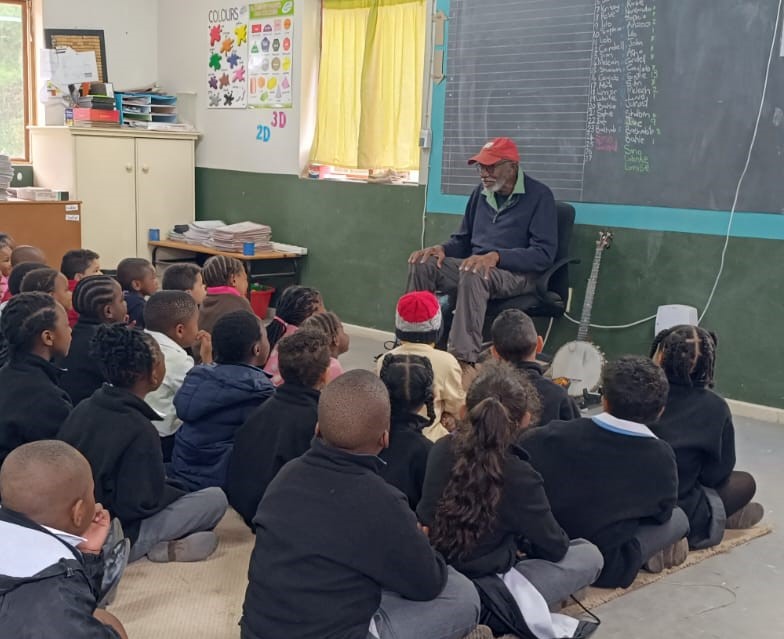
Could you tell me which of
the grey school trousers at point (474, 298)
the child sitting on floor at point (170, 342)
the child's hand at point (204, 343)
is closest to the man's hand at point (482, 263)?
the grey school trousers at point (474, 298)

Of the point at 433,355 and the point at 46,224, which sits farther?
the point at 46,224

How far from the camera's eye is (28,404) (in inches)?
100

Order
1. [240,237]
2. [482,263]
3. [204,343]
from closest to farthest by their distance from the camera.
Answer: [204,343], [482,263], [240,237]

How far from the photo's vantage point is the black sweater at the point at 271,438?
254 cm

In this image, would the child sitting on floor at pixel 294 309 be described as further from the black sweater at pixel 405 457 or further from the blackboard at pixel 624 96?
the blackboard at pixel 624 96

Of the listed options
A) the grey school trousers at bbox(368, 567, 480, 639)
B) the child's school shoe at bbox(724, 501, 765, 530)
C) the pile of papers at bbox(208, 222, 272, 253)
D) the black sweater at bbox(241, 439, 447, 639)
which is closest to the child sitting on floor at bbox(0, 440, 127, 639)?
the black sweater at bbox(241, 439, 447, 639)

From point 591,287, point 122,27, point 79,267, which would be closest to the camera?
point 79,267

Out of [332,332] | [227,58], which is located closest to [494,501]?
[332,332]

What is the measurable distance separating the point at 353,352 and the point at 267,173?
1.85 m

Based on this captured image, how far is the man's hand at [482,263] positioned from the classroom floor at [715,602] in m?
1.77

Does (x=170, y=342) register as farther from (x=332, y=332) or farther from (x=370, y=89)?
(x=370, y=89)

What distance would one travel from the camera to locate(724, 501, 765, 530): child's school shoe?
2.91 meters

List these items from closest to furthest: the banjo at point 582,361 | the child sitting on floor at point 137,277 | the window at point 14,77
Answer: the child sitting on floor at point 137,277 < the banjo at point 582,361 < the window at point 14,77

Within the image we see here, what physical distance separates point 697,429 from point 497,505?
2.83ft
